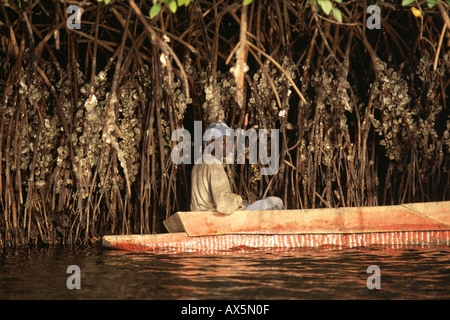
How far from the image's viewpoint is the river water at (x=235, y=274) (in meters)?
4.40

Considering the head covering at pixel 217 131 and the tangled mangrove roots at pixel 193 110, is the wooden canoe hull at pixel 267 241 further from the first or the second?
the head covering at pixel 217 131

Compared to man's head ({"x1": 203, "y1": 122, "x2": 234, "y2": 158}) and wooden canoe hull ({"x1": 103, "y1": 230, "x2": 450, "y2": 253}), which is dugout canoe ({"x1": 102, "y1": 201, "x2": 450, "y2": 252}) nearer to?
wooden canoe hull ({"x1": 103, "y1": 230, "x2": 450, "y2": 253})

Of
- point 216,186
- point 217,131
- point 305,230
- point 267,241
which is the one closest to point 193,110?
point 217,131

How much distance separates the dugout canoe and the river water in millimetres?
116

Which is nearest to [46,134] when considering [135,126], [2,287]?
[135,126]

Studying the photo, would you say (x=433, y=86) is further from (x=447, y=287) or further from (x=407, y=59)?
(x=447, y=287)

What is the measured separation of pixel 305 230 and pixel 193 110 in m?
1.81

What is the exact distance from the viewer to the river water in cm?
440

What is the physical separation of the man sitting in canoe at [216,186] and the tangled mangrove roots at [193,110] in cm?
41

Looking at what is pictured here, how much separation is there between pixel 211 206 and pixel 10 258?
5.77 ft

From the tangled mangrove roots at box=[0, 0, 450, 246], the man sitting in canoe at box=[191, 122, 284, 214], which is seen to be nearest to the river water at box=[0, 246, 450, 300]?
the man sitting in canoe at box=[191, 122, 284, 214]
